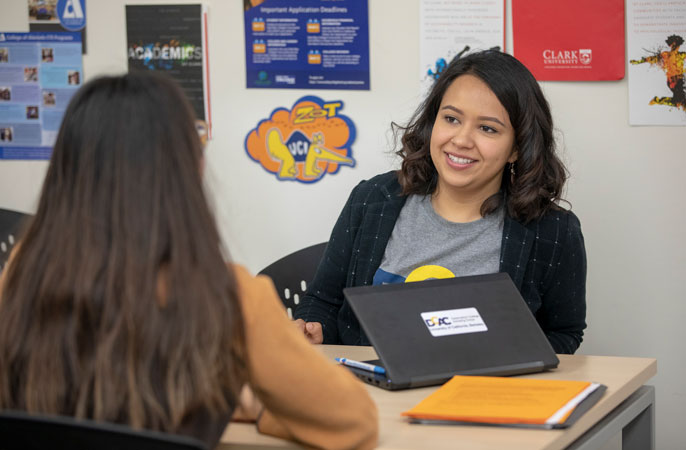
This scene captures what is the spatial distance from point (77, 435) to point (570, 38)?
181cm

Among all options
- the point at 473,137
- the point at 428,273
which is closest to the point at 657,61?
the point at 473,137

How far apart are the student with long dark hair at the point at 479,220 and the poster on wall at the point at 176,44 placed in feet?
2.52

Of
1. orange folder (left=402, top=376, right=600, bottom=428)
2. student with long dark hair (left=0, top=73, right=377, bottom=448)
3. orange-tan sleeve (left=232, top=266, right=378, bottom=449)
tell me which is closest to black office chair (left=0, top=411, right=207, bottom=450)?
student with long dark hair (left=0, top=73, right=377, bottom=448)

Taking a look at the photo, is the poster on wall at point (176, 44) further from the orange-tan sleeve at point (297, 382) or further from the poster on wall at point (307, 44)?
the orange-tan sleeve at point (297, 382)

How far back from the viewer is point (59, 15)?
8.93ft

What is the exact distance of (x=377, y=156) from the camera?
2541 mm

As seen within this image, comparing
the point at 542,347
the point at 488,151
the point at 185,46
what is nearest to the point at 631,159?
the point at 488,151

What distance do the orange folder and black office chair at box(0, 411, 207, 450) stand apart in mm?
511

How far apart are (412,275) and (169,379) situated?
44.8 inches

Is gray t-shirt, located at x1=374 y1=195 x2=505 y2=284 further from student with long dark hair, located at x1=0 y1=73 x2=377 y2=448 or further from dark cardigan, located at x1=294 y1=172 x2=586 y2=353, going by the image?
student with long dark hair, located at x1=0 y1=73 x2=377 y2=448

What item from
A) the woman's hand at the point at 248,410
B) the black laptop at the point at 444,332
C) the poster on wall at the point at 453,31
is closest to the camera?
the woman's hand at the point at 248,410

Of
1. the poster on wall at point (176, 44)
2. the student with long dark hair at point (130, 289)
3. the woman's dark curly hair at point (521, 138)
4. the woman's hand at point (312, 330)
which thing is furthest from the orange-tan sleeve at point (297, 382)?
the poster on wall at point (176, 44)

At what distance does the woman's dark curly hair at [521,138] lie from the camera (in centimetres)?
205

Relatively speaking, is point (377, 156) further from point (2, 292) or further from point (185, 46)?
point (2, 292)
